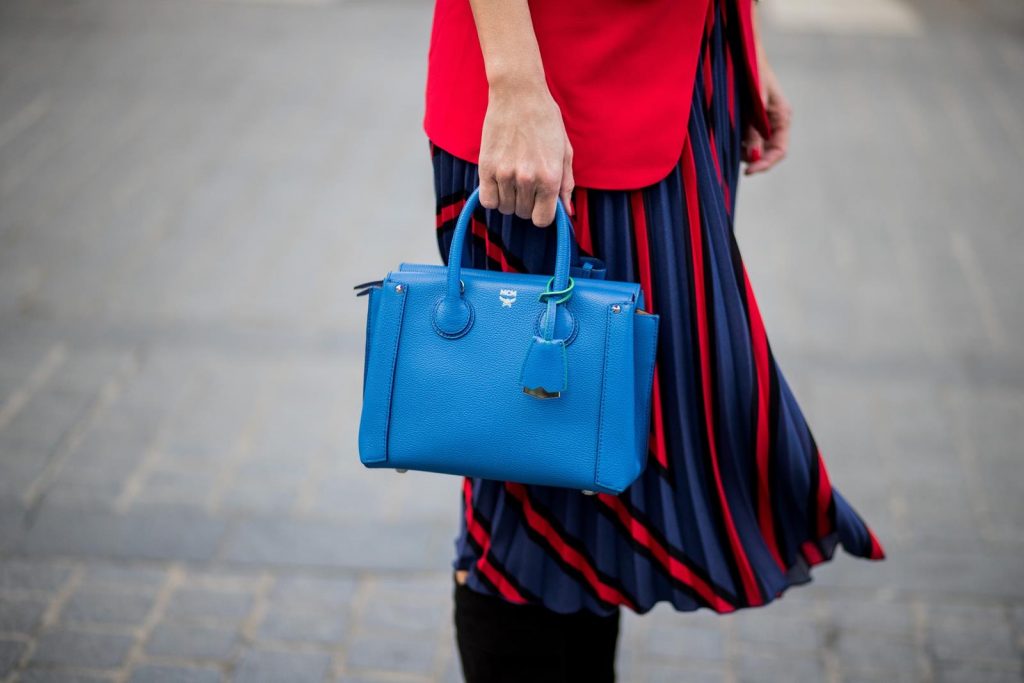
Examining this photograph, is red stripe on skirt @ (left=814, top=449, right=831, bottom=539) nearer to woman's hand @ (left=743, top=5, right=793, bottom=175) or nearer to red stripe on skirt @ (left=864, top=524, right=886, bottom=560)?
red stripe on skirt @ (left=864, top=524, right=886, bottom=560)

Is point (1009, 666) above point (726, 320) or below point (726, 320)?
below

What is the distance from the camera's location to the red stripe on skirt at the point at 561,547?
1481 mm

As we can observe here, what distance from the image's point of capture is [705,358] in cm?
139

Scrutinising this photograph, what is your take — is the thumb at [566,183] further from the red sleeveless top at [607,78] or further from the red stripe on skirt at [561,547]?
the red stripe on skirt at [561,547]

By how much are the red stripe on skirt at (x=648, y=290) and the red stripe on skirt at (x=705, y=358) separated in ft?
0.20

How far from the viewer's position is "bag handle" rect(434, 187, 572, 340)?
1.21 m

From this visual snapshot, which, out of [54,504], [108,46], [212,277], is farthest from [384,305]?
[108,46]

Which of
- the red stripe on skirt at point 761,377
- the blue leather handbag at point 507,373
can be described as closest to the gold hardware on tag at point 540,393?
the blue leather handbag at point 507,373

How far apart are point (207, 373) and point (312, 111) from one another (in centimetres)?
203

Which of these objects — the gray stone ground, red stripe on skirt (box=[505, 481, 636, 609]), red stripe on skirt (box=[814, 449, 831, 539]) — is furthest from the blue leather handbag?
the gray stone ground

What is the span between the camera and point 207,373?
2943 millimetres

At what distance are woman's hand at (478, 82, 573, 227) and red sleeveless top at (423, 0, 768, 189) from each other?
0.22ft

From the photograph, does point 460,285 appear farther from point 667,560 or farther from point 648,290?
point 667,560

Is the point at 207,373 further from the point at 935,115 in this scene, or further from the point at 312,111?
the point at 935,115
